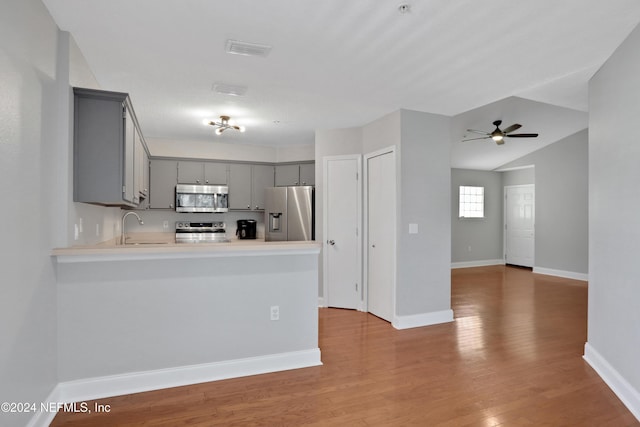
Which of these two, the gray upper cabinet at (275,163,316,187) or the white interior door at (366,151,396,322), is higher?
the gray upper cabinet at (275,163,316,187)

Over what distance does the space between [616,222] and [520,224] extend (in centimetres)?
680

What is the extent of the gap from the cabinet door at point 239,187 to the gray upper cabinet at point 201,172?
134 millimetres

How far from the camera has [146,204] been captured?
5.68m

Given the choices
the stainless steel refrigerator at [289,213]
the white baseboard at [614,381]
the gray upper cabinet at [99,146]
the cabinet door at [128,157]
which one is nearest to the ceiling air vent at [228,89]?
the cabinet door at [128,157]

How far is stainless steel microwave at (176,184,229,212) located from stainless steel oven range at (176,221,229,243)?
13.5 inches

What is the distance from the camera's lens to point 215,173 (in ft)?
20.2

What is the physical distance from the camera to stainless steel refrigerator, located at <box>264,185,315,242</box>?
5.55 metres

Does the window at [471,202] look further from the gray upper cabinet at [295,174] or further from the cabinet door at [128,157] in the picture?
the cabinet door at [128,157]

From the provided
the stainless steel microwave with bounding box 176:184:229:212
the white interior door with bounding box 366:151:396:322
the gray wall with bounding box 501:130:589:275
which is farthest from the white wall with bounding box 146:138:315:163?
the gray wall with bounding box 501:130:589:275

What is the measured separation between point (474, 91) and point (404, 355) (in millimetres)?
2724

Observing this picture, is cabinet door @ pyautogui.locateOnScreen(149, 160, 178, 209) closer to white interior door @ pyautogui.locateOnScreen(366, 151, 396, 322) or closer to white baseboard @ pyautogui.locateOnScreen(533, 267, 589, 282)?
white interior door @ pyautogui.locateOnScreen(366, 151, 396, 322)

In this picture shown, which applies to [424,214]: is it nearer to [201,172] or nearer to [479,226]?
[201,172]

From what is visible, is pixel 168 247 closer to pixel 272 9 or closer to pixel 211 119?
pixel 272 9

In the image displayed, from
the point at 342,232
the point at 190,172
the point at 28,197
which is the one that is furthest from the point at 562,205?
the point at 28,197
